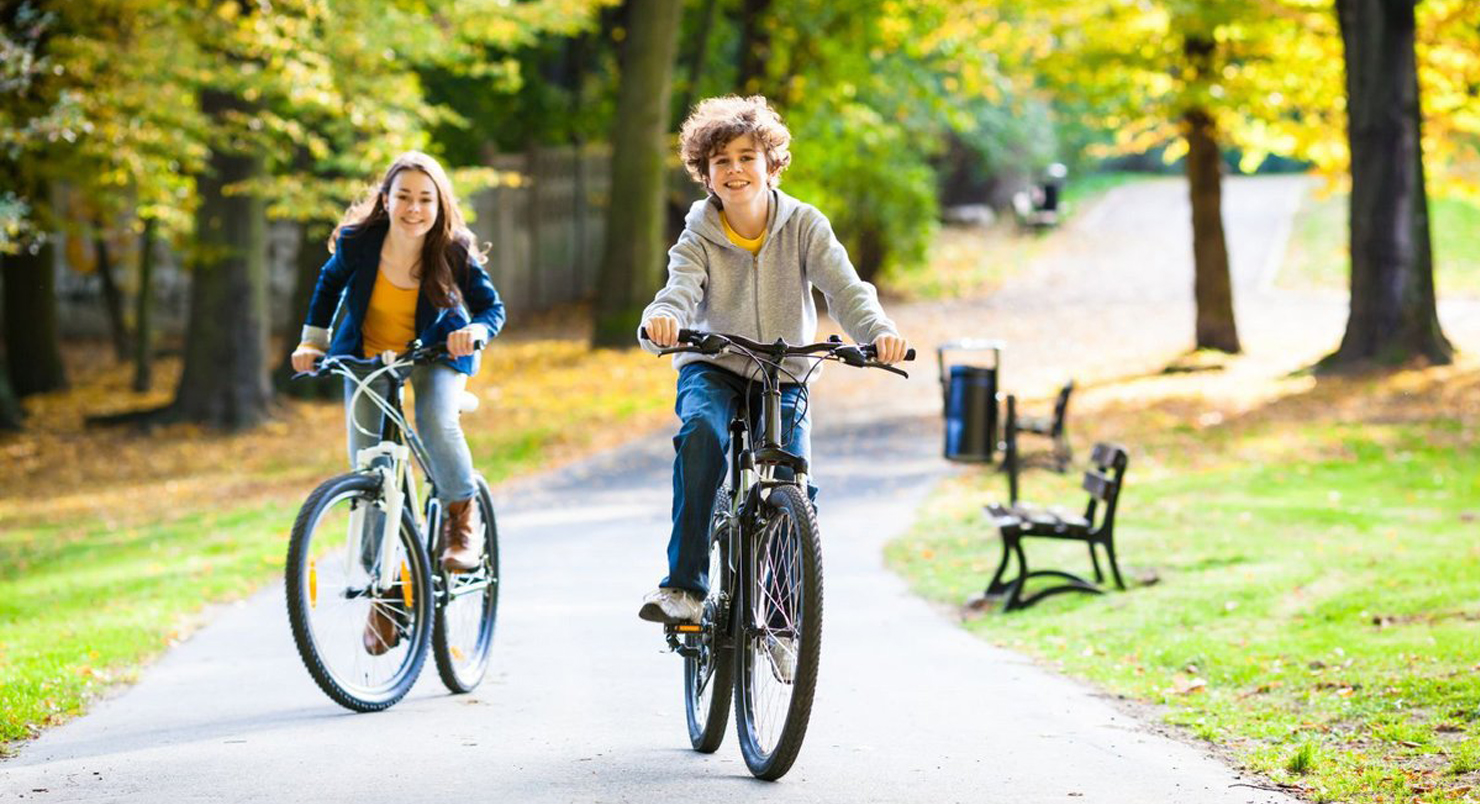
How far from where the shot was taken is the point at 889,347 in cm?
532

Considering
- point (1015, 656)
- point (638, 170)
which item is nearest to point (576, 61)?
point (638, 170)

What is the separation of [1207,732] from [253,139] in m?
13.8

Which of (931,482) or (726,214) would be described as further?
(931,482)

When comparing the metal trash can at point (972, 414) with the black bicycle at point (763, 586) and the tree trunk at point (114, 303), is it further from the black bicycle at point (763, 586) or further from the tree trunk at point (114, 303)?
the tree trunk at point (114, 303)

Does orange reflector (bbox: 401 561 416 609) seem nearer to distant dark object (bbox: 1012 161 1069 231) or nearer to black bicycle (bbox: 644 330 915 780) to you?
black bicycle (bbox: 644 330 915 780)

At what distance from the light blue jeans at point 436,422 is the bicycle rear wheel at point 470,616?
13 centimetres

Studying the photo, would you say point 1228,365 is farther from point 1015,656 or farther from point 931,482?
point 1015,656

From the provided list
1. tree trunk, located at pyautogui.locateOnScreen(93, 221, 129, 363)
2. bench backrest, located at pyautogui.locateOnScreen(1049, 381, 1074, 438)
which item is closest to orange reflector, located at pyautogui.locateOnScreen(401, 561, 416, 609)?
bench backrest, located at pyautogui.locateOnScreen(1049, 381, 1074, 438)

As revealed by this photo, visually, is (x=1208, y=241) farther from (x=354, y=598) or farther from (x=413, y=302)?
(x=354, y=598)

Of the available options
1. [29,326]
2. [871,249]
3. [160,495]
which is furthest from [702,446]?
[871,249]

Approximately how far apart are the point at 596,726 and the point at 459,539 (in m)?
1.10

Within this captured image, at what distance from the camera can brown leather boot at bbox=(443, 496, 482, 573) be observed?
6.91m

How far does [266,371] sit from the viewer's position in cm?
2034

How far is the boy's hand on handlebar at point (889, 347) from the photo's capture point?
5320 millimetres
